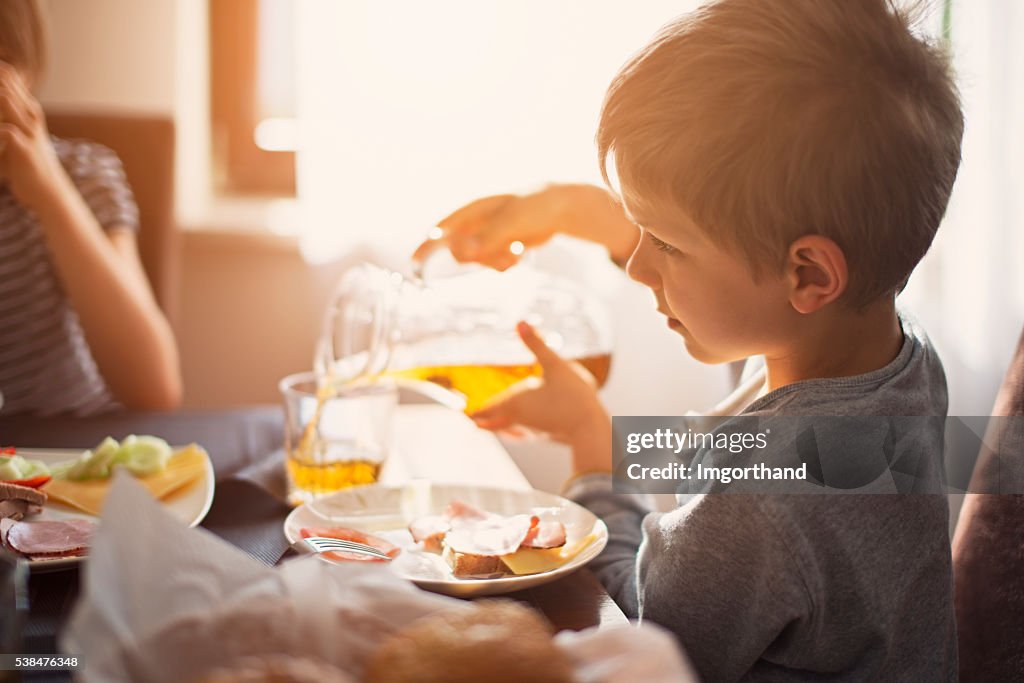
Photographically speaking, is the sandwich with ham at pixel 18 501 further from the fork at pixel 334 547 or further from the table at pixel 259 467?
the fork at pixel 334 547

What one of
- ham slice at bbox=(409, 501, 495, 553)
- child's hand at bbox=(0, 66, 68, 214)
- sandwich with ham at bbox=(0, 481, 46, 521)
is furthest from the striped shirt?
ham slice at bbox=(409, 501, 495, 553)

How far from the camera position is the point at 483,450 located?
1115mm

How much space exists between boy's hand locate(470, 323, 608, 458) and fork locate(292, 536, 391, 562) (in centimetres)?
27

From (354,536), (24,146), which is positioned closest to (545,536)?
(354,536)

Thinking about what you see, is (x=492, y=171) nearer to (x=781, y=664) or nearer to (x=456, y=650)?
(x=781, y=664)

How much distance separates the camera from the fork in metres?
0.64

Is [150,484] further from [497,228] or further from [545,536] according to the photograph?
[497,228]

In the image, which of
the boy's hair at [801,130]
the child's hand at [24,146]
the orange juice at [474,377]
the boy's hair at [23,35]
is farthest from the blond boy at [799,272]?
the boy's hair at [23,35]

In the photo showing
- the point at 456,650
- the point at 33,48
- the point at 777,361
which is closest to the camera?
the point at 456,650

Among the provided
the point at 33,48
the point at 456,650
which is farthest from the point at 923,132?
the point at 33,48

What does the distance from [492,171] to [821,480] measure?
1558 mm

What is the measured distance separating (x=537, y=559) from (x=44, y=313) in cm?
115

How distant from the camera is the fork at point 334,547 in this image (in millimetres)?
643

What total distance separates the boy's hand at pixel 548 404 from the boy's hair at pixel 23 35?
0.86 m
